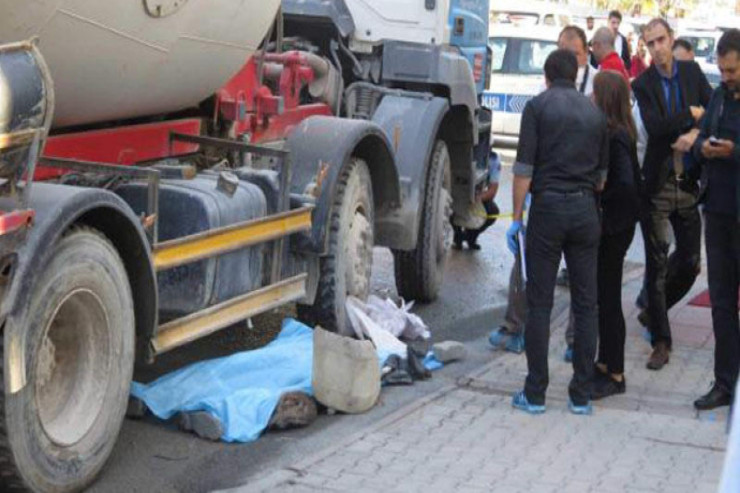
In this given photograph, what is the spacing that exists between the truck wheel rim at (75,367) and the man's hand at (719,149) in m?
3.21

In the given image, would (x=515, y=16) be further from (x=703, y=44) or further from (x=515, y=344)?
(x=515, y=344)

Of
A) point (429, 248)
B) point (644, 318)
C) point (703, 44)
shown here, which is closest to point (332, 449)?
point (644, 318)

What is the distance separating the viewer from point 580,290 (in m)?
7.27

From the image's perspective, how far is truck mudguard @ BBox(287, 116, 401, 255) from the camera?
7938mm

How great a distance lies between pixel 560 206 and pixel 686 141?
1.30 meters

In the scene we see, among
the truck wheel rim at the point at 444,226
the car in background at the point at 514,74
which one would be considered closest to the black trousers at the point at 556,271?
the truck wheel rim at the point at 444,226

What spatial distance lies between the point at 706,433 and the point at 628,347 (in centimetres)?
204

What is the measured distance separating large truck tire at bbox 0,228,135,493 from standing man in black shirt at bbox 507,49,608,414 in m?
2.19

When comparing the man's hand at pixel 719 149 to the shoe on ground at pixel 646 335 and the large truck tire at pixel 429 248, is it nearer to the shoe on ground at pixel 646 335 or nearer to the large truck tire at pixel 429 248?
the shoe on ground at pixel 646 335

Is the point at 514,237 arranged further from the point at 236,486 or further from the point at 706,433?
the point at 236,486

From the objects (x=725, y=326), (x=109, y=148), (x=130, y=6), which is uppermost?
(x=130, y=6)

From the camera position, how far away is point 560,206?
7.11 meters

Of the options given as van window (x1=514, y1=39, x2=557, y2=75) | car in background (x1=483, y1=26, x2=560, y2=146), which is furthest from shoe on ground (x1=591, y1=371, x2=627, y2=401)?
van window (x1=514, y1=39, x2=557, y2=75)

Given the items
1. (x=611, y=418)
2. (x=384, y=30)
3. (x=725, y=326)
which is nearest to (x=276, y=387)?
(x=611, y=418)
